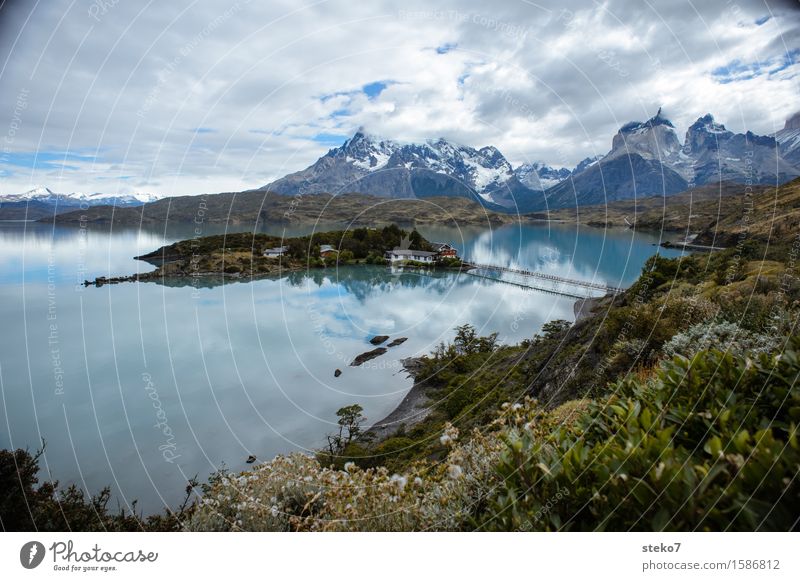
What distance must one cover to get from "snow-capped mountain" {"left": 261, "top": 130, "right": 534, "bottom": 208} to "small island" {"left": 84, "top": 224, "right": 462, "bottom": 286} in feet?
36.6

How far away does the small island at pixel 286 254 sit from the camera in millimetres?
48156

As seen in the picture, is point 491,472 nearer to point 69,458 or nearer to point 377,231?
point 69,458

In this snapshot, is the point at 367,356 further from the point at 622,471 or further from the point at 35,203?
the point at 35,203

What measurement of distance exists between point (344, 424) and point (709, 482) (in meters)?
12.8

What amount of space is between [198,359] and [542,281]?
35.4m

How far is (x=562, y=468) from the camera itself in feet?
6.54

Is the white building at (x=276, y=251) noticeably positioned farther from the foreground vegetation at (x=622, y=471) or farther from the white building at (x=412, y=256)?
the foreground vegetation at (x=622, y=471)

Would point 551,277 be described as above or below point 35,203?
below

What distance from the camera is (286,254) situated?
5362cm

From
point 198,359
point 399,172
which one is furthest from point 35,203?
point 198,359

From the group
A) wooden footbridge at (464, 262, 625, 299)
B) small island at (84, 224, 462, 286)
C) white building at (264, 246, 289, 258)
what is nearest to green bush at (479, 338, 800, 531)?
wooden footbridge at (464, 262, 625, 299)

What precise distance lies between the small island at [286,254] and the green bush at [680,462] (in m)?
46.2

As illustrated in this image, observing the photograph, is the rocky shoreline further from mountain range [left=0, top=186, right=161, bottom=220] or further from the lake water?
mountain range [left=0, top=186, right=161, bottom=220]
